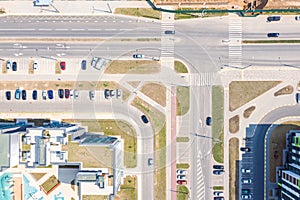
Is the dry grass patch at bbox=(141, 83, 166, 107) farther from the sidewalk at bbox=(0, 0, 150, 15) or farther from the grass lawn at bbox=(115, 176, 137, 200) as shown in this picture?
the grass lawn at bbox=(115, 176, 137, 200)

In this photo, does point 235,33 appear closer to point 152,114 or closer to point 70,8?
point 152,114

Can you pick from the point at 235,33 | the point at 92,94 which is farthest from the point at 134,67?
the point at 235,33

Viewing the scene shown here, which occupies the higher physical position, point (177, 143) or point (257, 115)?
point (257, 115)

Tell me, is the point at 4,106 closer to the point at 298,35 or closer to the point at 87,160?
the point at 87,160

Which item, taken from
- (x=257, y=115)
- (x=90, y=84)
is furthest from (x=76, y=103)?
(x=257, y=115)

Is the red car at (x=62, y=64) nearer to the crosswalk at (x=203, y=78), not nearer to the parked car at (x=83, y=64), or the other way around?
the parked car at (x=83, y=64)
